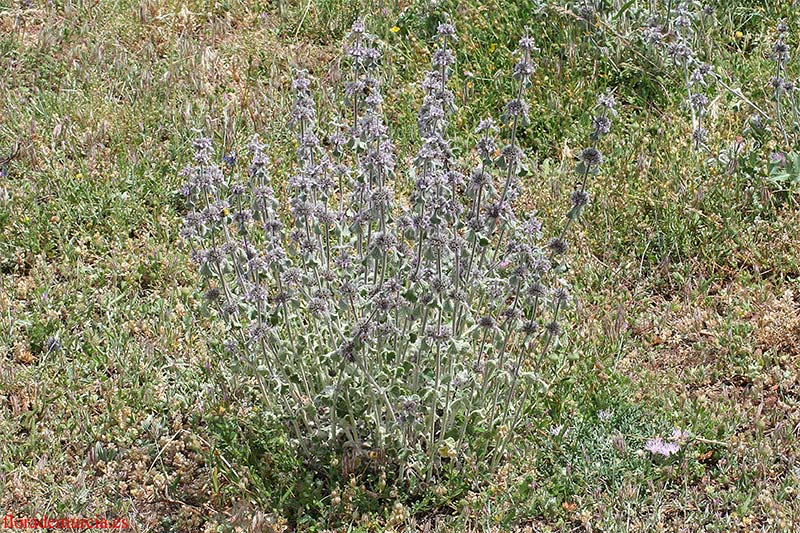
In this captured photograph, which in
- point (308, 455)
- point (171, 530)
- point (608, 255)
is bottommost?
point (171, 530)

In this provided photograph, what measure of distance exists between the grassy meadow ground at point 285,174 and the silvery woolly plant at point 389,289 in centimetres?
22

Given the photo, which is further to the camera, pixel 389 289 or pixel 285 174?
pixel 285 174

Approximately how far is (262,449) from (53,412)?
0.99m

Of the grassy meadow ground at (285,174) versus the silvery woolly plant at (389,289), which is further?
the grassy meadow ground at (285,174)

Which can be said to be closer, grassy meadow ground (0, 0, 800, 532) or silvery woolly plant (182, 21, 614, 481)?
silvery woolly plant (182, 21, 614, 481)

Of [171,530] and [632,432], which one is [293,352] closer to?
[171,530]

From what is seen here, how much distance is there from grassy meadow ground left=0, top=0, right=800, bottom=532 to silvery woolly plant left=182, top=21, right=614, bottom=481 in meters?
0.22

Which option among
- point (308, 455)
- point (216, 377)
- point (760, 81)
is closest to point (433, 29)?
point (760, 81)

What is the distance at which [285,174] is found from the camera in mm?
5559

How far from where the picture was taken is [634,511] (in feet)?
12.0

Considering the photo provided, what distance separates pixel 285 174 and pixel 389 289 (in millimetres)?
2460

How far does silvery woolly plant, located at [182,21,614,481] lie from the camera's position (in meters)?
3.19

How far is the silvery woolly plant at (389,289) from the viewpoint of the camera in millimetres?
3193

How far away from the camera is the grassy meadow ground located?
380 cm
